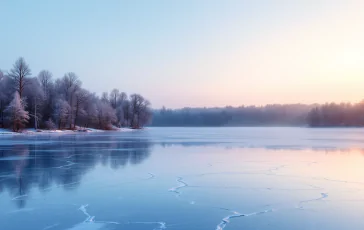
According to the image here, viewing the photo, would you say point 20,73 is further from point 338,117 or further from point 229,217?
point 338,117

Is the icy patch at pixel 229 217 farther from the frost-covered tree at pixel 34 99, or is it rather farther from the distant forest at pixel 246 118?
the distant forest at pixel 246 118

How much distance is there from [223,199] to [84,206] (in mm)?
3052

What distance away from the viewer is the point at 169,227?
5.61m

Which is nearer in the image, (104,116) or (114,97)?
(104,116)

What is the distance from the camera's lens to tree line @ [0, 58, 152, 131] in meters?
46.6

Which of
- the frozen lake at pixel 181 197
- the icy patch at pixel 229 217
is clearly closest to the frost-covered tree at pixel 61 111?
the frozen lake at pixel 181 197

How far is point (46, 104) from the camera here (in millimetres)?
58188

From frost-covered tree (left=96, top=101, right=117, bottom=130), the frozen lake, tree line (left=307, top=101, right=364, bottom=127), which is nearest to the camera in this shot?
the frozen lake

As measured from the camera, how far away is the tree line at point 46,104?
46625mm


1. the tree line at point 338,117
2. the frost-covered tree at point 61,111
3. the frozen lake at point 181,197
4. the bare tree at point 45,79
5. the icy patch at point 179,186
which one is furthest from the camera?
the tree line at point 338,117

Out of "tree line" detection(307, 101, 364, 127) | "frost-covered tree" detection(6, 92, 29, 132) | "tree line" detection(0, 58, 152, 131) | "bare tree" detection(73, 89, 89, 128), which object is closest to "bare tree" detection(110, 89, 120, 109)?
"tree line" detection(0, 58, 152, 131)

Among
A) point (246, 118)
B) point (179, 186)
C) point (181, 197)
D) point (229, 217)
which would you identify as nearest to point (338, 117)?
point (246, 118)

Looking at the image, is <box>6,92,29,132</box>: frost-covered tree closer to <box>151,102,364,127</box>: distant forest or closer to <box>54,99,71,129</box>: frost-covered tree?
<box>54,99,71,129</box>: frost-covered tree

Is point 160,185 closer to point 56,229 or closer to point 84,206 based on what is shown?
point 84,206
